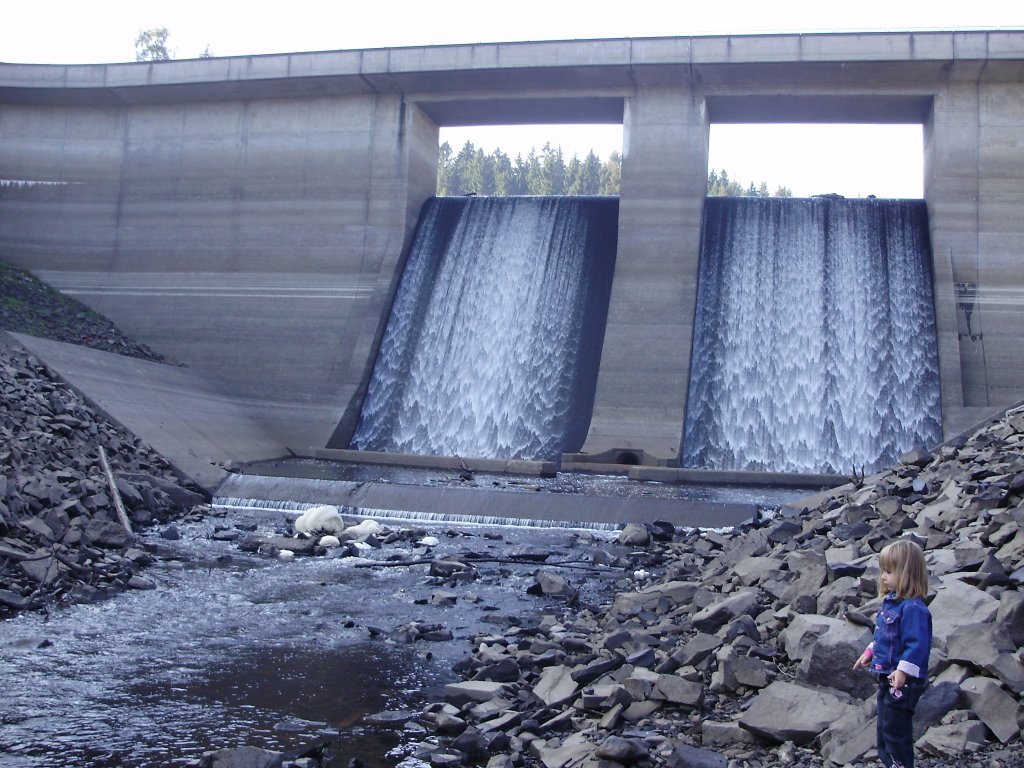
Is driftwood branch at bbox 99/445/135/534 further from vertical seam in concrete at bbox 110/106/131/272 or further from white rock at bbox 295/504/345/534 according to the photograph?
vertical seam in concrete at bbox 110/106/131/272

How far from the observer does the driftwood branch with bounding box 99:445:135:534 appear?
11988 millimetres

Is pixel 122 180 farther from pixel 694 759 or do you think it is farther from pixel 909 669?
pixel 909 669

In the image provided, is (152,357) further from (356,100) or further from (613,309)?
(613,309)

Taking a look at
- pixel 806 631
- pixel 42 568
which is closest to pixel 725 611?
pixel 806 631

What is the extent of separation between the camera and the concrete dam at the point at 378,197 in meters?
21.0

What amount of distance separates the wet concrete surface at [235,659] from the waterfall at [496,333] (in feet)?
34.6

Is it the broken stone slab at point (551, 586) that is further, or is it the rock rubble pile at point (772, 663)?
the broken stone slab at point (551, 586)

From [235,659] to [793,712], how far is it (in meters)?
4.22

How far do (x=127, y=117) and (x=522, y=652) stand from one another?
81.0 feet

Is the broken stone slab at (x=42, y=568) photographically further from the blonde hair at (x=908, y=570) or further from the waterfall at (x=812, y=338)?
the waterfall at (x=812, y=338)

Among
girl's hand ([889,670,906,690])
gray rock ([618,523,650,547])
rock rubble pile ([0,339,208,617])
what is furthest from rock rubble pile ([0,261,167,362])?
girl's hand ([889,670,906,690])

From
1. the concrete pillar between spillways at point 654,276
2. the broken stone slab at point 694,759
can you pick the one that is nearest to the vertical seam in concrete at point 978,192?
the concrete pillar between spillways at point 654,276

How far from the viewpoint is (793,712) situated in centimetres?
461

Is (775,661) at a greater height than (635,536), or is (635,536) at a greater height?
(635,536)
